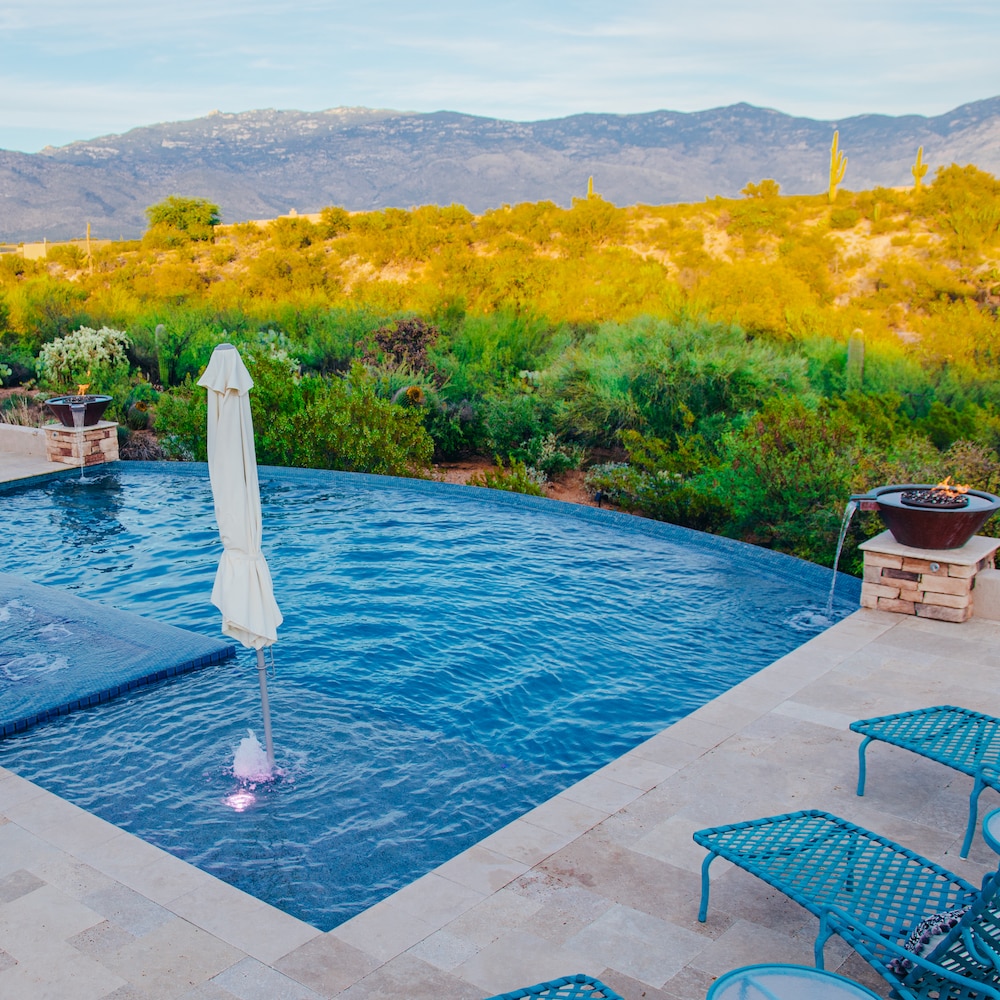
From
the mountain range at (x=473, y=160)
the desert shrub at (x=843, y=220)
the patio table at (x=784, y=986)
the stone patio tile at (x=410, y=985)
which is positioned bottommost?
the stone patio tile at (x=410, y=985)

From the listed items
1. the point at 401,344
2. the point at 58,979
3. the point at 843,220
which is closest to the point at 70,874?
the point at 58,979

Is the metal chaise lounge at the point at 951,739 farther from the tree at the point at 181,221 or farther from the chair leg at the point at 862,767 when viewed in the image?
the tree at the point at 181,221

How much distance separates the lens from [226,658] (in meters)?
6.40

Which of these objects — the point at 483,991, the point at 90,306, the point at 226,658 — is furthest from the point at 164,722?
the point at 90,306

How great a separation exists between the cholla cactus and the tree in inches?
928

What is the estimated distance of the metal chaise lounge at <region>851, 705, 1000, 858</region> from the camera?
12.2 feet

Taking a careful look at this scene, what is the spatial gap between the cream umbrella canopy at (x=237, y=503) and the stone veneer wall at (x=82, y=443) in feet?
27.9

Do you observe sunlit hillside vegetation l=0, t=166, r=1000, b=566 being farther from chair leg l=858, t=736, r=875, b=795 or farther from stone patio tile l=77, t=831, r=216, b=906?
stone patio tile l=77, t=831, r=216, b=906

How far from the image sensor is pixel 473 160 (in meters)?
109

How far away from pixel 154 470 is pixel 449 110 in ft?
411

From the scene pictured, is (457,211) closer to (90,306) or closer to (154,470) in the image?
(90,306)

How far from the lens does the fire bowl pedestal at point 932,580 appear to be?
20.3 feet

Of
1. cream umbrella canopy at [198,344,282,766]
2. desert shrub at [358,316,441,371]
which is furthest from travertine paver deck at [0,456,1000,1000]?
desert shrub at [358,316,441,371]

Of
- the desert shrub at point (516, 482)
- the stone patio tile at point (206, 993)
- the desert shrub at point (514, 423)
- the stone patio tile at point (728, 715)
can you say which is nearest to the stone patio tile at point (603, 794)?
the stone patio tile at point (728, 715)
